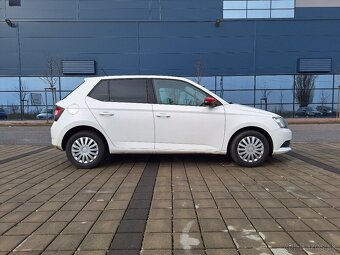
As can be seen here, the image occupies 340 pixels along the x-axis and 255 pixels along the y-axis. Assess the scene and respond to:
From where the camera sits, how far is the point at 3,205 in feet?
14.9

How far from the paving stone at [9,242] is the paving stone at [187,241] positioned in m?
1.54

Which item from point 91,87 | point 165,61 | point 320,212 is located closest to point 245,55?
point 165,61

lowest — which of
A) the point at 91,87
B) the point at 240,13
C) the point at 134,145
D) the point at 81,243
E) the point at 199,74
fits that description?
the point at 81,243

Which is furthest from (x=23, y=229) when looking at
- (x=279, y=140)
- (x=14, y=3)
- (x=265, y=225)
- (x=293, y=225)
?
(x=14, y=3)

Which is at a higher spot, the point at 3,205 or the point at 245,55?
the point at 245,55

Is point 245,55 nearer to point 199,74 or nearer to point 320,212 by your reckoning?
point 199,74

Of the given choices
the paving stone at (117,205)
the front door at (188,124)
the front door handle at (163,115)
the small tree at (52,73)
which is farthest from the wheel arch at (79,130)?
the small tree at (52,73)

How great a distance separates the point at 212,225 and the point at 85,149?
12.2 feet

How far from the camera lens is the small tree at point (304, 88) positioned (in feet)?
99.7

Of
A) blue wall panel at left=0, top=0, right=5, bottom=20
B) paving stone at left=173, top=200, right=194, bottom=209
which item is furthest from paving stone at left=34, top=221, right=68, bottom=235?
blue wall panel at left=0, top=0, right=5, bottom=20

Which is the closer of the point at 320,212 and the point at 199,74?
the point at 320,212

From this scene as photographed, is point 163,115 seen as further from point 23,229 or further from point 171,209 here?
point 23,229

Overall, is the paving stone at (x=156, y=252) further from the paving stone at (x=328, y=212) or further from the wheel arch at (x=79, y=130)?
the wheel arch at (x=79, y=130)

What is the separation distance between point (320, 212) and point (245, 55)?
27.2 m
